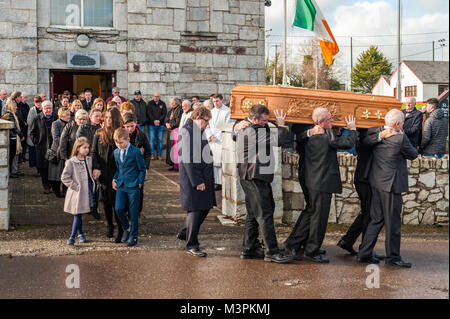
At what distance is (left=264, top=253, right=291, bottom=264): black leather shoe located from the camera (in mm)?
7012

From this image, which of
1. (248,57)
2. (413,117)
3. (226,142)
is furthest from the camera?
(248,57)

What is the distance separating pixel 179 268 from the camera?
21.9 ft

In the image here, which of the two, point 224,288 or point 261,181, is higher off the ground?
point 261,181

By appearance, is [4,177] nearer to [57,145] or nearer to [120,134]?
[57,145]

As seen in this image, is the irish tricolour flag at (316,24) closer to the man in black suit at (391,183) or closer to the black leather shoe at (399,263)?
the man in black suit at (391,183)

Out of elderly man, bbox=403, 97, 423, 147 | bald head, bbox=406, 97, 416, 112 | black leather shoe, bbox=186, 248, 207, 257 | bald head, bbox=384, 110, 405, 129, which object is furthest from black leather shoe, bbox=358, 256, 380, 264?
bald head, bbox=406, 97, 416, 112

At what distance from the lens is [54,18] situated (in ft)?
52.6

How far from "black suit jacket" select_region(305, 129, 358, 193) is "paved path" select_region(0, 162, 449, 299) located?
0.93 m

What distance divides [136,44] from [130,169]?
30.4ft

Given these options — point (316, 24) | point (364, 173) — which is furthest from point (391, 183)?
point (316, 24)

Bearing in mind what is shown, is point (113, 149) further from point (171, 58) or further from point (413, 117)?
point (171, 58)

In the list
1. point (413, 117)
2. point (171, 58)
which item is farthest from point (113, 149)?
point (171, 58)
